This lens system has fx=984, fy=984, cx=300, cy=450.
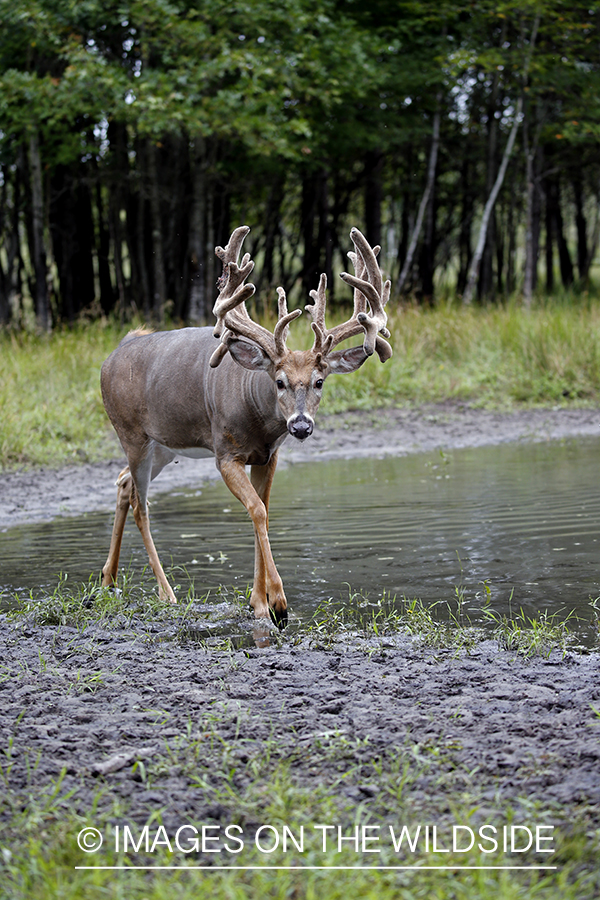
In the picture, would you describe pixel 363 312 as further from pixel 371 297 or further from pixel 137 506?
pixel 137 506

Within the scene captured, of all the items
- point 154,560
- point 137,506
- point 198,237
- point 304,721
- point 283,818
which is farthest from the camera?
point 198,237

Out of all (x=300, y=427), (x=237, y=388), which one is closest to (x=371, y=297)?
(x=237, y=388)

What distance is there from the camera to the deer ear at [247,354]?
576 centimetres

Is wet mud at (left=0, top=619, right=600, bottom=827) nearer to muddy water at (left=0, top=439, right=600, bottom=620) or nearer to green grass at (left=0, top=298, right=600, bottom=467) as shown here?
muddy water at (left=0, top=439, right=600, bottom=620)

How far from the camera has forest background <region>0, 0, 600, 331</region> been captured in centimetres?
1736

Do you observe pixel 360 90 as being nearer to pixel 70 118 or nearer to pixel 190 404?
pixel 70 118

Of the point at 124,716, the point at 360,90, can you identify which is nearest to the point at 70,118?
the point at 360,90

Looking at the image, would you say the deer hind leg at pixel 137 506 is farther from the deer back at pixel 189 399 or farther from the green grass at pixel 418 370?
the green grass at pixel 418 370

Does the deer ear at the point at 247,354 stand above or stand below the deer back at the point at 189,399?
above

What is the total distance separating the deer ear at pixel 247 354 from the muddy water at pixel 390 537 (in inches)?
57.3

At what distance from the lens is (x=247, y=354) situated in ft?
18.9

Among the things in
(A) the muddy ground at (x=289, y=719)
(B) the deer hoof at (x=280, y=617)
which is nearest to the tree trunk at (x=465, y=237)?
(B) the deer hoof at (x=280, y=617)

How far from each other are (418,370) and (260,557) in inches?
384

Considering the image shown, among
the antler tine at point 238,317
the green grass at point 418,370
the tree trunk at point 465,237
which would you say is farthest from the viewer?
the tree trunk at point 465,237
